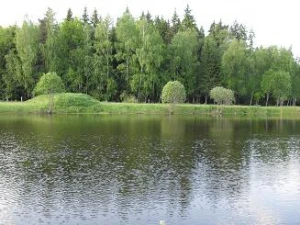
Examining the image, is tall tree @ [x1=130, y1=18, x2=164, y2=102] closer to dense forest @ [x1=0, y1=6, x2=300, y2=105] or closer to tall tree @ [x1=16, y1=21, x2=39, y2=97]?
dense forest @ [x1=0, y1=6, x2=300, y2=105]

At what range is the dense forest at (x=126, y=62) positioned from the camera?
364 ft

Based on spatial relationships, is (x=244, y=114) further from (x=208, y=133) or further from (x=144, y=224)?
(x=144, y=224)

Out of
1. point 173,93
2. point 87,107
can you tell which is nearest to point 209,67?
point 173,93

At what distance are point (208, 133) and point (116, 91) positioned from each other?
52653mm

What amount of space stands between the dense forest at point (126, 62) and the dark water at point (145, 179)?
5437cm

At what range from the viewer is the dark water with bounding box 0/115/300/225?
25.4 meters

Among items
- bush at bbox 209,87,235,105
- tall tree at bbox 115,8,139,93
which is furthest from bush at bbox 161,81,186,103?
tall tree at bbox 115,8,139,93

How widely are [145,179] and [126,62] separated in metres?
83.3

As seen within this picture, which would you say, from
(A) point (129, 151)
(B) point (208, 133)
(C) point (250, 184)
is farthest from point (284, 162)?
(B) point (208, 133)

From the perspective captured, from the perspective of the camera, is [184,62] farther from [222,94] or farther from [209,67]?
[222,94]

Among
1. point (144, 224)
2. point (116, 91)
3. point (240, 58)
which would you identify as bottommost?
point (144, 224)

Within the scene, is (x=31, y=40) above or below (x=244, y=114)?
above

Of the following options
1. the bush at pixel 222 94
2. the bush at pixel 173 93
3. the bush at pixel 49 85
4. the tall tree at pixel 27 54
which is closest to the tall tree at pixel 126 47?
the bush at pixel 173 93

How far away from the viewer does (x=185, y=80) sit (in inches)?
4628
